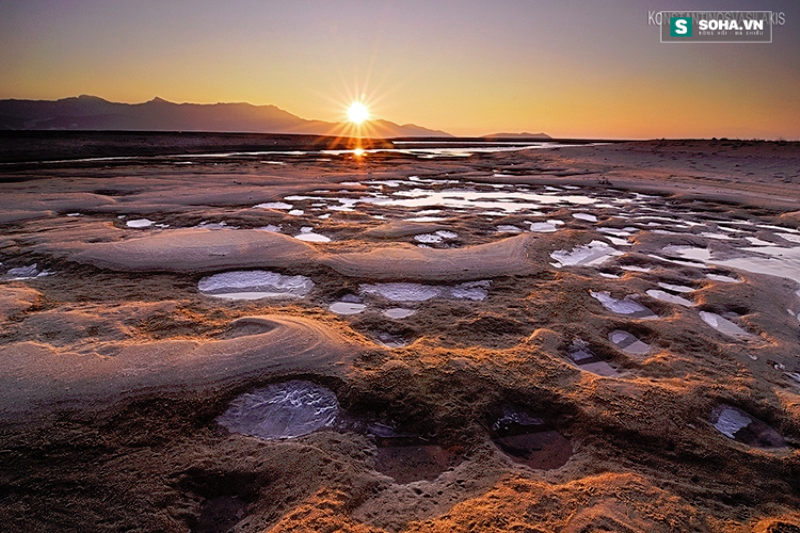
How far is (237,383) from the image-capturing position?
2.68 meters

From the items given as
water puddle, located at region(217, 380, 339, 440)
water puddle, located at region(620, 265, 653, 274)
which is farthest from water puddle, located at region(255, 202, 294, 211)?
water puddle, located at region(217, 380, 339, 440)

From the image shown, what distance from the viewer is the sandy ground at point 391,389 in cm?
188

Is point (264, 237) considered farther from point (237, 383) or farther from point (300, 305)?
point (237, 383)

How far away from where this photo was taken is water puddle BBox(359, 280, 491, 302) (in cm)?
423

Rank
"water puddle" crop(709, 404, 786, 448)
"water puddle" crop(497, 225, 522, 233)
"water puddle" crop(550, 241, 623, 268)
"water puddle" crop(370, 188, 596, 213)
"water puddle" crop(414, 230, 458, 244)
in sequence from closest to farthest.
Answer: "water puddle" crop(709, 404, 786, 448)
"water puddle" crop(550, 241, 623, 268)
"water puddle" crop(414, 230, 458, 244)
"water puddle" crop(497, 225, 522, 233)
"water puddle" crop(370, 188, 596, 213)

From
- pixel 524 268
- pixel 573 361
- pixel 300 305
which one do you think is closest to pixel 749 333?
pixel 573 361

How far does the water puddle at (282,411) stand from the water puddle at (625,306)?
301cm

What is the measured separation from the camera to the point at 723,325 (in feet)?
12.4

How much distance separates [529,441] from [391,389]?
2.97ft

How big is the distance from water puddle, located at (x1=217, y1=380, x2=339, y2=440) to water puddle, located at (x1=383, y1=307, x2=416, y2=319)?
1211 millimetres

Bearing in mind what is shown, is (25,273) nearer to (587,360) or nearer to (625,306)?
(587,360)

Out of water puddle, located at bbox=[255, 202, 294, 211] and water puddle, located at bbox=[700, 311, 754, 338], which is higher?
water puddle, located at bbox=[255, 202, 294, 211]

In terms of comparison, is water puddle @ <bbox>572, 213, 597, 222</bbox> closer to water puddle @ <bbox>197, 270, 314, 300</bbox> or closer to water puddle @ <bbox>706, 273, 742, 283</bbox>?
water puddle @ <bbox>706, 273, 742, 283</bbox>

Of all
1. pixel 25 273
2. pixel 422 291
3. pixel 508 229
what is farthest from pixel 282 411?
pixel 508 229
